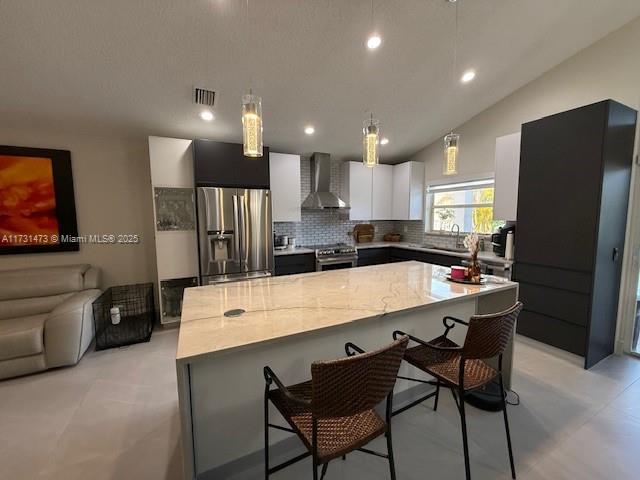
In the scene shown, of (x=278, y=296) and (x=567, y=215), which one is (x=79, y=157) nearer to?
(x=278, y=296)

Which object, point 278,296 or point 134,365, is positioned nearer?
point 278,296

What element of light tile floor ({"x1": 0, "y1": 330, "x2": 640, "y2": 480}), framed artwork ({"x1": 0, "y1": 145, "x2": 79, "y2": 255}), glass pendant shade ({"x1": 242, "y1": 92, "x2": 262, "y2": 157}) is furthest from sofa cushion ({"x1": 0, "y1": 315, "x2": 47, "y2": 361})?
glass pendant shade ({"x1": 242, "y1": 92, "x2": 262, "y2": 157})

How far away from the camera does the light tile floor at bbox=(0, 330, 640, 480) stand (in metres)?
1.58

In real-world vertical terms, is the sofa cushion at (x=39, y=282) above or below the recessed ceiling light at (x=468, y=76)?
below

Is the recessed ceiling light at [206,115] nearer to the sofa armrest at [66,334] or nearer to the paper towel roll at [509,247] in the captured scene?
the sofa armrest at [66,334]

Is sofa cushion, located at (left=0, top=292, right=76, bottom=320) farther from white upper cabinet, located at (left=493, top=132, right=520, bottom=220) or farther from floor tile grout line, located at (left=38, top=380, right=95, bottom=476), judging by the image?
white upper cabinet, located at (left=493, top=132, right=520, bottom=220)

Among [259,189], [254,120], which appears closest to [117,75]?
[259,189]

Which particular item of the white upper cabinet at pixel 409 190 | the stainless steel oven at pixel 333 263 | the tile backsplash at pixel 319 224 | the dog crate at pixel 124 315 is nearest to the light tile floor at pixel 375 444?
the dog crate at pixel 124 315

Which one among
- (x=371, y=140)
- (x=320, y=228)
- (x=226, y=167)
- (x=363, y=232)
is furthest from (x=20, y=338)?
(x=363, y=232)

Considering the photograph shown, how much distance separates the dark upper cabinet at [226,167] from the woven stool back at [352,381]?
2980mm

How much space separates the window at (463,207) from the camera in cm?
409

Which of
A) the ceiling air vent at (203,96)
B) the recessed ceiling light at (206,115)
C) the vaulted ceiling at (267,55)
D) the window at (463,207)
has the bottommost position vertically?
the window at (463,207)

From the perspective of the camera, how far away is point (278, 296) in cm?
Result: 180

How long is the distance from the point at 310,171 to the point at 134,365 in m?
3.50
